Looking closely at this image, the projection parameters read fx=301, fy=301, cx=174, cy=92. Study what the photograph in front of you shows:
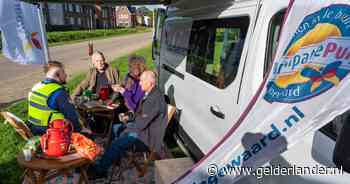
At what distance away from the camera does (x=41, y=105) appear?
3230mm

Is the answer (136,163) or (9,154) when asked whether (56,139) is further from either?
(9,154)

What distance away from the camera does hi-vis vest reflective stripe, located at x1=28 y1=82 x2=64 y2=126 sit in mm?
3184

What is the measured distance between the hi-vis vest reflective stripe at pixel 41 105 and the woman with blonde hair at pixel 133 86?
3.85 feet

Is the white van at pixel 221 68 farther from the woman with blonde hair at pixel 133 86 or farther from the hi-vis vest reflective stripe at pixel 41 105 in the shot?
the hi-vis vest reflective stripe at pixel 41 105

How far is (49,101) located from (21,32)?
6.90 feet

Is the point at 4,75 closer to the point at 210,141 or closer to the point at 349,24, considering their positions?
the point at 210,141

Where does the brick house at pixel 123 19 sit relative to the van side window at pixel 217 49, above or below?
below

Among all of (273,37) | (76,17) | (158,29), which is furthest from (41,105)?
(76,17)

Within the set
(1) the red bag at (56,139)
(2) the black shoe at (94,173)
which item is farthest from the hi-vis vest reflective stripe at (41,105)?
(2) the black shoe at (94,173)

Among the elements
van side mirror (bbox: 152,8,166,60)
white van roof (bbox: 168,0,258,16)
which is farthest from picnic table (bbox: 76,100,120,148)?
van side mirror (bbox: 152,8,166,60)

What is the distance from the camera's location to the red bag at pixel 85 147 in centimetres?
294

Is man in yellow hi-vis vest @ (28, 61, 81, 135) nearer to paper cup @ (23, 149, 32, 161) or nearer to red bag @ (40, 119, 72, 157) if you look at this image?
red bag @ (40, 119, 72, 157)

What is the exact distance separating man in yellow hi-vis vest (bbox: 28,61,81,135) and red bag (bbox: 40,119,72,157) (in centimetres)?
41

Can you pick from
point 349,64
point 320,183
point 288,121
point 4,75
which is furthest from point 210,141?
point 4,75
